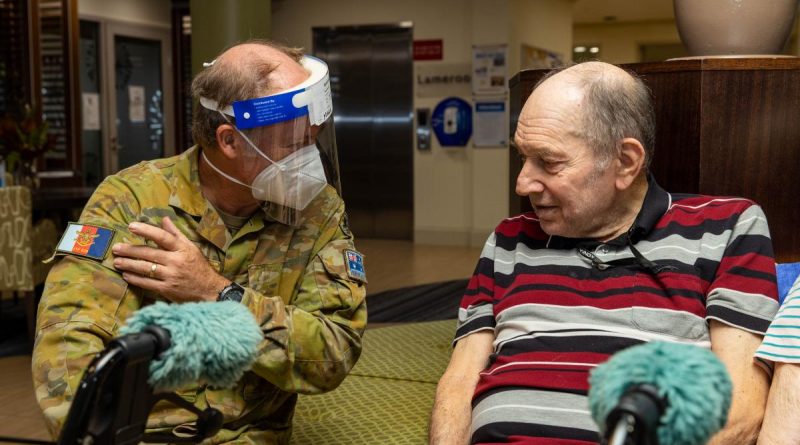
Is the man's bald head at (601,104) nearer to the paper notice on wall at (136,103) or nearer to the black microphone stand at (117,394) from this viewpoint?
the black microphone stand at (117,394)

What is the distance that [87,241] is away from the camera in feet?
5.33

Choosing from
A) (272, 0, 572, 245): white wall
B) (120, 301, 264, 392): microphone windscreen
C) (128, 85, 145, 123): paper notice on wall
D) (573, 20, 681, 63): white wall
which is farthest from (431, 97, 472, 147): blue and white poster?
(120, 301, 264, 392): microphone windscreen

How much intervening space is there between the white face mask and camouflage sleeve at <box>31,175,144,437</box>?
29 cm

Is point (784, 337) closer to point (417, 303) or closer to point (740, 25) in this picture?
point (740, 25)

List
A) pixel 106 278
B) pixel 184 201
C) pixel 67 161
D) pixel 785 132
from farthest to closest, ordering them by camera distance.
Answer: pixel 67 161 < pixel 785 132 < pixel 184 201 < pixel 106 278

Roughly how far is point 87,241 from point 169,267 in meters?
0.20

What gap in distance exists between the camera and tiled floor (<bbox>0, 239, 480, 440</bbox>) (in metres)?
3.61

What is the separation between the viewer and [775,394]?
145 centimetres

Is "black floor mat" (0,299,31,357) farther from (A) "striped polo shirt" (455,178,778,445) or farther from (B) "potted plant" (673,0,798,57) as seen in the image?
(B) "potted plant" (673,0,798,57)

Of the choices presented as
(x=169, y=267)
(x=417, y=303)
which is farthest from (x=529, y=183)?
(x=417, y=303)

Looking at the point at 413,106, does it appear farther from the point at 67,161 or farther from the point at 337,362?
the point at 337,362

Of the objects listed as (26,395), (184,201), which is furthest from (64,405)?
(26,395)

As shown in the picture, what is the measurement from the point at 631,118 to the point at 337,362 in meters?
0.76

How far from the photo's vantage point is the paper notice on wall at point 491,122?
8820mm
